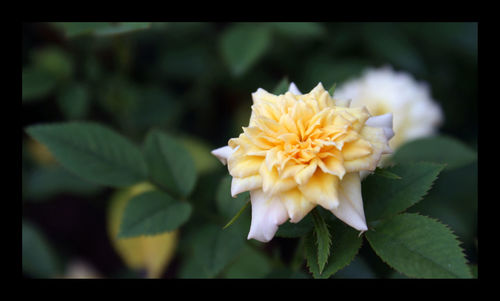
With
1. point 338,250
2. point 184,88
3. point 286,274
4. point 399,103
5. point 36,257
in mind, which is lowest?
point 36,257

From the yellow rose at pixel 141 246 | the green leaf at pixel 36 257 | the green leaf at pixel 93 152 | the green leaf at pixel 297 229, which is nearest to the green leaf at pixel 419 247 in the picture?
the green leaf at pixel 297 229

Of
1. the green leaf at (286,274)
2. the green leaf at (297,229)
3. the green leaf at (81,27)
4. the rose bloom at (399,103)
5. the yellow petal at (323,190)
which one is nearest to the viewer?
the yellow petal at (323,190)

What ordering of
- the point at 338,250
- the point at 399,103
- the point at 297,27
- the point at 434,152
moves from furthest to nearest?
1. the point at 399,103
2. the point at 297,27
3. the point at 434,152
4. the point at 338,250

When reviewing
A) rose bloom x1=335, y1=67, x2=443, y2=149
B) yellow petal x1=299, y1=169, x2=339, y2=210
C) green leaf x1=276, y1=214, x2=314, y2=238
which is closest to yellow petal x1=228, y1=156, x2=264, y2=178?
yellow petal x1=299, y1=169, x2=339, y2=210

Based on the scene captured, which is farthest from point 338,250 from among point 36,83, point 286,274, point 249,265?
Result: point 36,83

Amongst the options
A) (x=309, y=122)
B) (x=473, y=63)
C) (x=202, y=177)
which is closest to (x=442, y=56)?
(x=473, y=63)

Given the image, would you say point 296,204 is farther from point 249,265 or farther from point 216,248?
point 249,265

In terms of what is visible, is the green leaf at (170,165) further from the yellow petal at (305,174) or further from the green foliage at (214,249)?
the yellow petal at (305,174)

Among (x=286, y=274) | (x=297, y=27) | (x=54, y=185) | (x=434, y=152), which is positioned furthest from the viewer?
(x=54, y=185)
